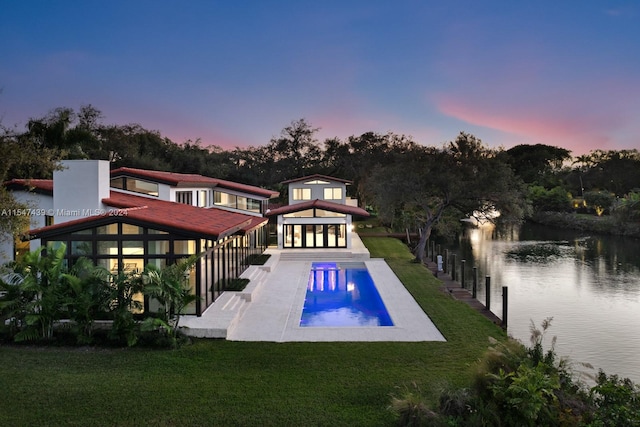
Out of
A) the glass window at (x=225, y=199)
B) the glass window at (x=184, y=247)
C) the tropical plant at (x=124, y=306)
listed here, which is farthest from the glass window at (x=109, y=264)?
the glass window at (x=225, y=199)

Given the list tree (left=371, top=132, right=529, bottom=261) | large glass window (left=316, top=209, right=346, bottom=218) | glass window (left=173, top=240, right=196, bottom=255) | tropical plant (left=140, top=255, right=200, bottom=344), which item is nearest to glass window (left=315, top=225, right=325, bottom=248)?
large glass window (left=316, top=209, right=346, bottom=218)

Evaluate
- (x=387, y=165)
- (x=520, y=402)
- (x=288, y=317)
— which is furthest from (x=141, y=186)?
(x=387, y=165)

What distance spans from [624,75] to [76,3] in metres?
34.4

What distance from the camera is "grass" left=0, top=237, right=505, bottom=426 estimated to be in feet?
26.4

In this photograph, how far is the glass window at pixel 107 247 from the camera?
44.5ft

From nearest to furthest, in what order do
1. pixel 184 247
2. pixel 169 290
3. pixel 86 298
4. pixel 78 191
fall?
pixel 86 298 < pixel 169 290 < pixel 184 247 < pixel 78 191

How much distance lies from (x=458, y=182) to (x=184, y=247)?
17.6 metres

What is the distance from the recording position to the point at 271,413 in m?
8.17

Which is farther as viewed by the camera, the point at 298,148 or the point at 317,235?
the point at 298,148

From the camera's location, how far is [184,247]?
542 inches

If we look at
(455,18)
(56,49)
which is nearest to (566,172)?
(455,18)

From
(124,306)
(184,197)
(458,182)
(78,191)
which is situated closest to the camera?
(124,306)

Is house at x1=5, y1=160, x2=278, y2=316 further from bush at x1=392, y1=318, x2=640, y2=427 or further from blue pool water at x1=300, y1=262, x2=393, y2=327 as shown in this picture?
bush at x1=392, y1=318, x2=640, y2=427

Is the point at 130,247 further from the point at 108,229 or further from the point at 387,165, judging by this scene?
the point at 387,165
